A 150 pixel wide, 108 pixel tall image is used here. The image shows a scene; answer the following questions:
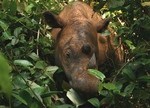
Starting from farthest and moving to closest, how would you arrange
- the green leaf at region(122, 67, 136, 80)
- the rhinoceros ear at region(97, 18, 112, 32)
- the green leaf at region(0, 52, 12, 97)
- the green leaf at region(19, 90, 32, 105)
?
the rhinoceros ear at region(97, 18, 112, 32) < the green leaf at region(122, 67, 136, 80) < the green leaf at region(19, 90, 32, 105) < the green leaf at region(0, 52, 12, 97)

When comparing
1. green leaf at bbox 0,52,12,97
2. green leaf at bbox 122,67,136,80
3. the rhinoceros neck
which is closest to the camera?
green leaf at bbox 0,52,12,97

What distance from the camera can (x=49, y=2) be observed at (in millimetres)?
4508

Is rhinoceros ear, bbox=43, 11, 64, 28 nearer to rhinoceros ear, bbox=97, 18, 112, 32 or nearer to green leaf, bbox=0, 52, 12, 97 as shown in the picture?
rhinoceros ear, bbox=97, 18, 112, 32

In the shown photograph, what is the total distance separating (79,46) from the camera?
3.52m

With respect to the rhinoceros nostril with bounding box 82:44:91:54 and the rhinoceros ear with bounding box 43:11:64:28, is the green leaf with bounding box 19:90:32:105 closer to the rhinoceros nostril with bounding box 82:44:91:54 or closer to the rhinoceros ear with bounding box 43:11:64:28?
the rhinoceros nostril with bounding box 82:44:91:54

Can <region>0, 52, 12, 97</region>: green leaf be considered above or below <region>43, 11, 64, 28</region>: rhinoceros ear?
above

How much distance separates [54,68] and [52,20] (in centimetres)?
107

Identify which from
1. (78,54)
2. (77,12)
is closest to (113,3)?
(78,54)

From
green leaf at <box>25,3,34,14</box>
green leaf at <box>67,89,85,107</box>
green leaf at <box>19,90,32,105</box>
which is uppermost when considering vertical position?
green leaf at <box>25,3,34,14</box>

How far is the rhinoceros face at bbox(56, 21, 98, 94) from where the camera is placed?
2978 mm

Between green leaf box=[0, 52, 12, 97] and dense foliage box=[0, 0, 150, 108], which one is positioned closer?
green leaf box=[0, 52, 12, 97]

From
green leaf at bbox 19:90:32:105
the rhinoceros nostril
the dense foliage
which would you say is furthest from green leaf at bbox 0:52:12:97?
the rhinoceros nostril

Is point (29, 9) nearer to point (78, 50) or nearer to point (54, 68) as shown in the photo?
point (78, 50)

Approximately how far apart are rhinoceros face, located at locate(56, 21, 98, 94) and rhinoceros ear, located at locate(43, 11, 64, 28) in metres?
0.11
